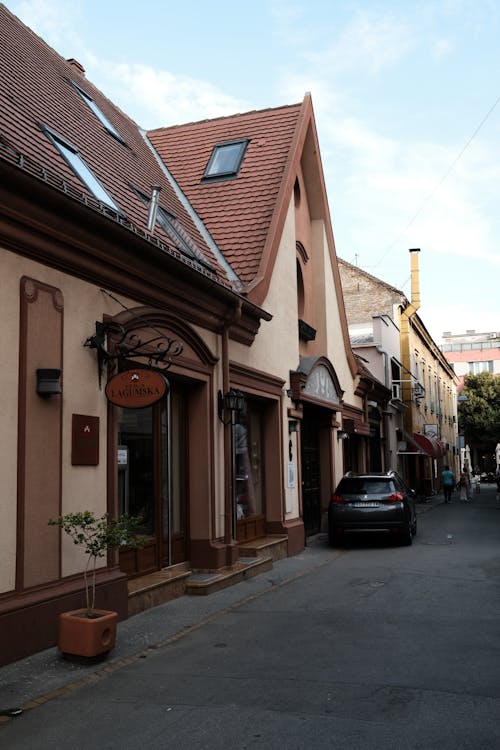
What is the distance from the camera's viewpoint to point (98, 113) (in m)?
15.5

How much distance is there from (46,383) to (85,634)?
91.4 inches

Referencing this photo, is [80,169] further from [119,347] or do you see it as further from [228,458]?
[228,458]

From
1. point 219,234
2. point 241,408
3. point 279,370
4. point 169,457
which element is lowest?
point 169,457

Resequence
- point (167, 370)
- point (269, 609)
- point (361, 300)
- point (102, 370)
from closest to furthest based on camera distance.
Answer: point (102, 370), point (269, 609), point (167, 370), point (361, 300)

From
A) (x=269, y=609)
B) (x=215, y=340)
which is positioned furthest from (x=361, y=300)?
(x=269, y=609)

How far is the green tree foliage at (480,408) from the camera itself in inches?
2398

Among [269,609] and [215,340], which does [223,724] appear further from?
[215,340]

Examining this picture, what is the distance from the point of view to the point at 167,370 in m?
10.0

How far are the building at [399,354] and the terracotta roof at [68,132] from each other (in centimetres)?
1415

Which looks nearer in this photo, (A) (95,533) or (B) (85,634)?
(B) (85,634)

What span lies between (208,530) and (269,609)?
221 centimetres

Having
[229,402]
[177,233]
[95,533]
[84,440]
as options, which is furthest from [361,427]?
[95,533]

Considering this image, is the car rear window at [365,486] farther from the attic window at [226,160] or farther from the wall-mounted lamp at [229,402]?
the attic window at [226,160]

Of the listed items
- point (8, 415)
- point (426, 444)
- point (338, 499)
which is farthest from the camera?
point (426, 444)
